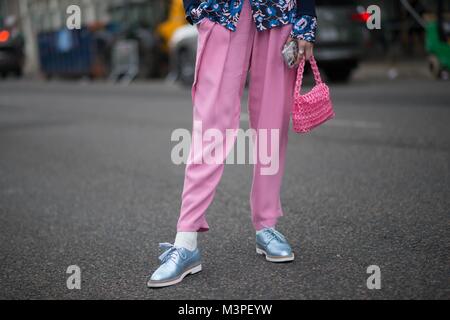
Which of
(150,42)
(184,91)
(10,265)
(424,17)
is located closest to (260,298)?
(10,265)

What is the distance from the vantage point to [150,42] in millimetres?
16031

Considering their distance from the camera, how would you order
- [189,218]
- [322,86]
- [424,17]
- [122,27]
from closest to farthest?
[189,218], [322,86], [424,17], [122,27]

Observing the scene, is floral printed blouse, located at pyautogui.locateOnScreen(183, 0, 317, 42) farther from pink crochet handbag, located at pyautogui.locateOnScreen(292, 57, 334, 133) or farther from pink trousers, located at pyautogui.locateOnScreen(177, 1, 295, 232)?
pink crochet handbag, located at pyautogui.locateOnScreen(292, 57, 334, 133)

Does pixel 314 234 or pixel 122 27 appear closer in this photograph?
pixel 314 234

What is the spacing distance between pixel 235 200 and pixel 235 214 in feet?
1.18

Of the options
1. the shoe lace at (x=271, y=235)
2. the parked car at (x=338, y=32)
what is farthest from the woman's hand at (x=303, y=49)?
the parked car at (x=338, y=32)

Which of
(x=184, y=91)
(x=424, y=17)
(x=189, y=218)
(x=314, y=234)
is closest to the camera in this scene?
(x=189, y=218)

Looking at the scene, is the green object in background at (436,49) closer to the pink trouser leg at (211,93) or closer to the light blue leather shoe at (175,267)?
the pink trouser leg at (211,93)

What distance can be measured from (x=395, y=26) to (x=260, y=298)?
15479 millimetres

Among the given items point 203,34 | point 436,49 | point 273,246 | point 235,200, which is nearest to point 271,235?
point 273,246

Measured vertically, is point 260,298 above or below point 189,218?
below

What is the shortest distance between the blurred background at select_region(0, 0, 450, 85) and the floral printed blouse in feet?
14.1

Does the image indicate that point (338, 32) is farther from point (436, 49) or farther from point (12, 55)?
point (12, 55)
